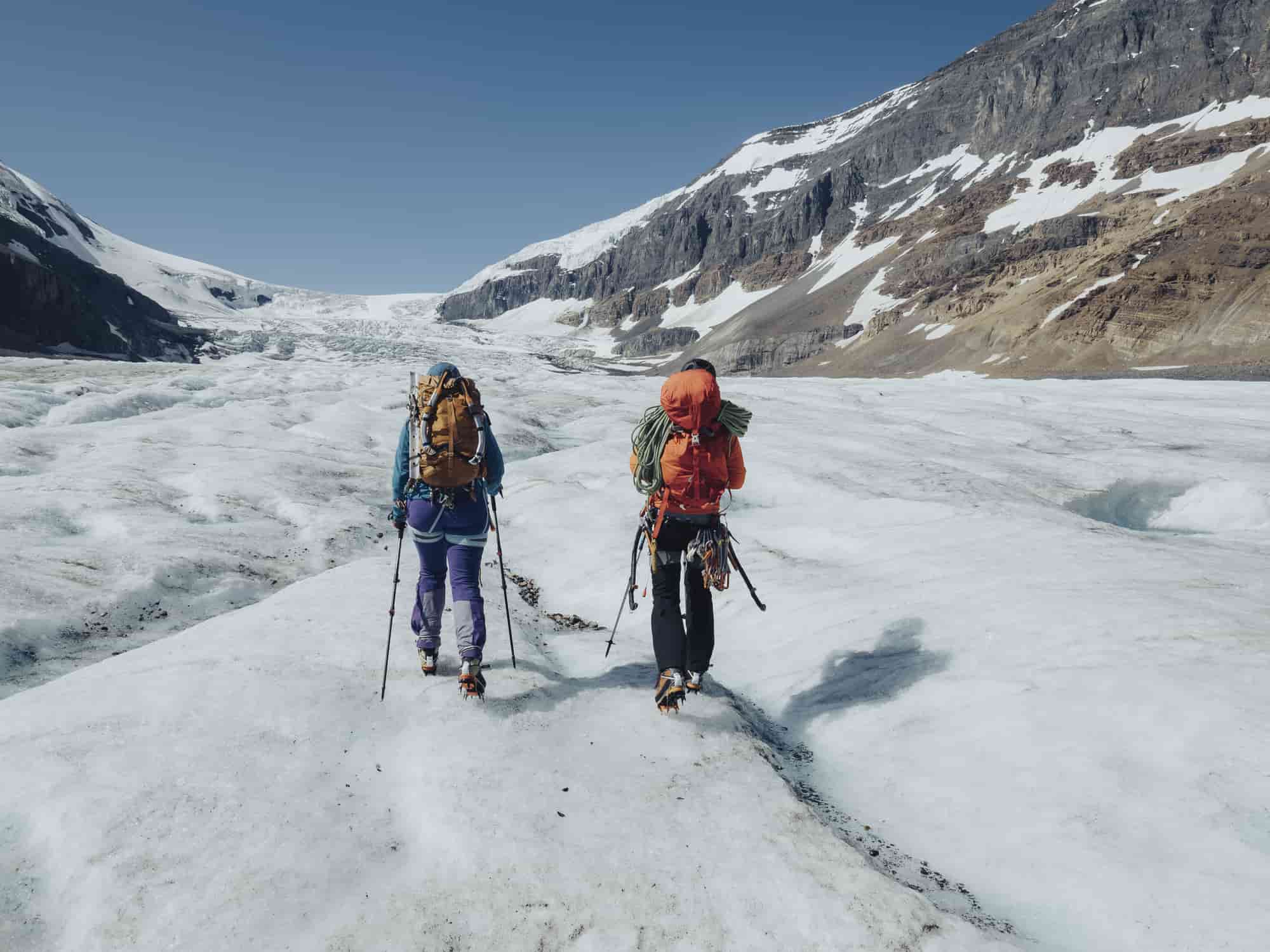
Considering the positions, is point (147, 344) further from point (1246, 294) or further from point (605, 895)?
point (1246, 294)

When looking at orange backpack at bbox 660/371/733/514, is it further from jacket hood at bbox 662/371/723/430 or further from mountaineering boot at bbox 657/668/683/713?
mountaineering boot at bbox 657/668/683/713

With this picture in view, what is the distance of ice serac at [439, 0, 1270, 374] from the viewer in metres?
70.6

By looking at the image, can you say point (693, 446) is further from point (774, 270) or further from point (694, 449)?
point (774, 270)

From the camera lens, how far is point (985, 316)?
89.4m

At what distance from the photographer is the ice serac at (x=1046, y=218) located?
70562 millimetres

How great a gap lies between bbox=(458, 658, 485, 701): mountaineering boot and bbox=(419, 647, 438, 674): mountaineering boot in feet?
1.52

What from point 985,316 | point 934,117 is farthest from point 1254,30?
point 985,316

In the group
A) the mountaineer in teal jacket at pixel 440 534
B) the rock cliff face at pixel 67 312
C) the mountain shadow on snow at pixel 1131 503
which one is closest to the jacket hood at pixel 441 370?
the mountaineer in teal jacket at pixel 440 534

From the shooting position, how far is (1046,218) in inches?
4405

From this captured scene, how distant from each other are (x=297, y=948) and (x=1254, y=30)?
18036 cm

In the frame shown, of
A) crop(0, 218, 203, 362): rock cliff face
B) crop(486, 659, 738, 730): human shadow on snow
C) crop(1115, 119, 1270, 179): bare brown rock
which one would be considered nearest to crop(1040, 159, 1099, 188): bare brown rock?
crop(1115, 119, 1270, 179): bare brown rock

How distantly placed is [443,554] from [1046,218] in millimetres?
133864

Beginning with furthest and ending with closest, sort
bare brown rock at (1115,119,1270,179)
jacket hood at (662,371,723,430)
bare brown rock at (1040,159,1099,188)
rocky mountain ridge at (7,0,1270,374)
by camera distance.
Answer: bare brown rock at (1040,159,1099,188)
bare brown rock at (1115,119,1270,179)
rocky mountain ridge at (7,0,1270,374)
jacket hood at (662,371,723,430)

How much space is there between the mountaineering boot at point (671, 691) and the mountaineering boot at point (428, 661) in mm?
1944
